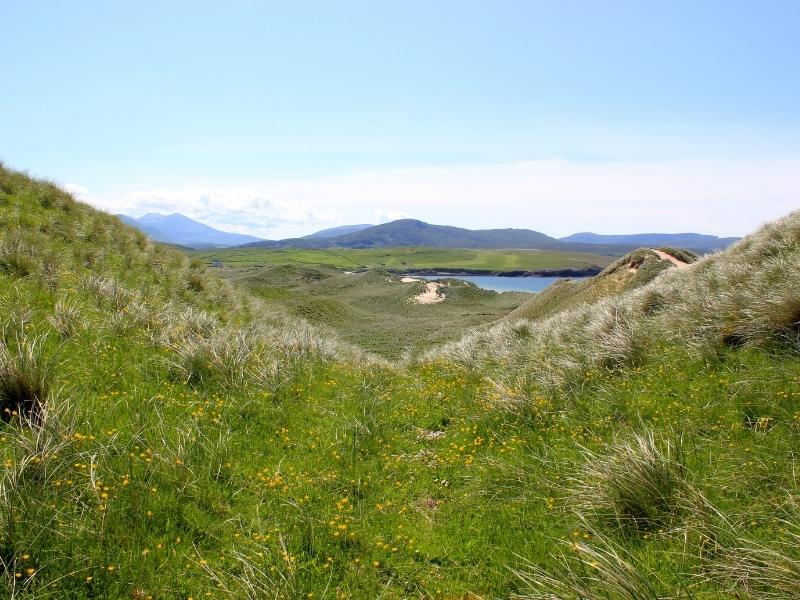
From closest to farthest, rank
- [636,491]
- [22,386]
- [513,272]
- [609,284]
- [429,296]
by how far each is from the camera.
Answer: [636,491], [22,386], [609,284], [429,296], [513,272]

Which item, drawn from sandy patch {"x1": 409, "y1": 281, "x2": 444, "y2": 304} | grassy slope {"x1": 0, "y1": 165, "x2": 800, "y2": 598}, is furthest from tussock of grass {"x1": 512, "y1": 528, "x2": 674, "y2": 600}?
sandy patch {"x1": 409, "y1": 281, "x2": 444, "y2": 304}

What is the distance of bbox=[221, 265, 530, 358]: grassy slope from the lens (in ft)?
119

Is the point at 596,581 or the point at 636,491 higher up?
the point at 636,491

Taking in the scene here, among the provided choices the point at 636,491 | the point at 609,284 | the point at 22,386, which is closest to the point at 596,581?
the point at 636,491

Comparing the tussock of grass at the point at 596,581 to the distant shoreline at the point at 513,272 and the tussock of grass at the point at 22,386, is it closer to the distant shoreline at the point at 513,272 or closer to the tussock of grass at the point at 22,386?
the tussock of grass at the point at 22,386

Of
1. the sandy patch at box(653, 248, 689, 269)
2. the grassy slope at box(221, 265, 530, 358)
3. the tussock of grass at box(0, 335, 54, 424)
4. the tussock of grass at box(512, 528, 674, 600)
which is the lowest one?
the grassy slope at box(221, 265, 530, 358)

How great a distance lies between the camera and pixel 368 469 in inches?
234

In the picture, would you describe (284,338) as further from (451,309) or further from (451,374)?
(451,309)

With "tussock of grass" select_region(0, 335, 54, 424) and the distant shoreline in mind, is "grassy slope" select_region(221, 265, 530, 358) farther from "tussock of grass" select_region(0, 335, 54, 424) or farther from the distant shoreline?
the distant shoreline

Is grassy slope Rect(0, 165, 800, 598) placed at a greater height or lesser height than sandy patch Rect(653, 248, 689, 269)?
lesser

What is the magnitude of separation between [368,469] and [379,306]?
174ft

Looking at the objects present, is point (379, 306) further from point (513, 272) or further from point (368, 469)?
point (513, 272)

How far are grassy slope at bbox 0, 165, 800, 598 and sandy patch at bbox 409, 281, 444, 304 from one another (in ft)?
168

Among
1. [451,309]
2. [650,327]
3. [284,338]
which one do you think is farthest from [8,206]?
[451,309]
